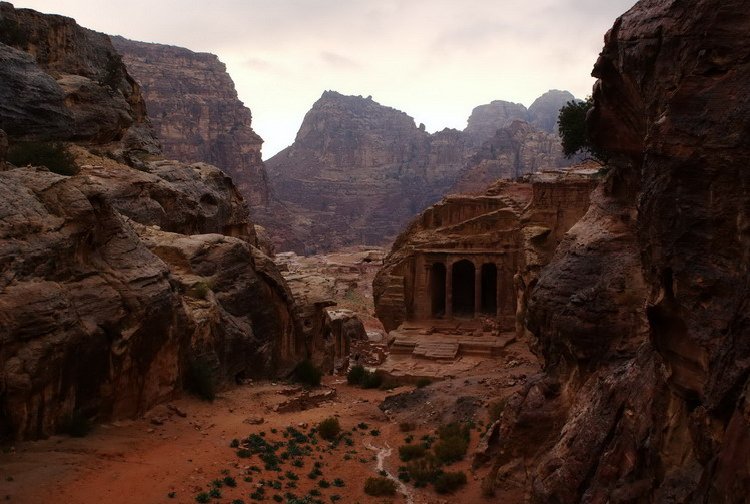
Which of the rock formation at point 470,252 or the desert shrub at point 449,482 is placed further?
the rock formation at point 470,252

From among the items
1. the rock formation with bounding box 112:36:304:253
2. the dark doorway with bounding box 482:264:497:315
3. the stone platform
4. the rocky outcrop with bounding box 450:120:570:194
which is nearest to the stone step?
the stone platform

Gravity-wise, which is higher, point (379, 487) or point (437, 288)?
point (437, 288)

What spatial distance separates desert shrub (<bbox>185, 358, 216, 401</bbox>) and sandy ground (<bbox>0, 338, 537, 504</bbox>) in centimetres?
50

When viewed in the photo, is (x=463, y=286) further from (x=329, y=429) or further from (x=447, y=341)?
(x=329, y=429)

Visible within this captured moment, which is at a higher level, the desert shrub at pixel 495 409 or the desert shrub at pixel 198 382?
the desert shrub at pixel 198 382

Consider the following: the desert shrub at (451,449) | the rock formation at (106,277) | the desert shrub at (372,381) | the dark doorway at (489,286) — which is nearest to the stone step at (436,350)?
the desert shrub at (372,381)

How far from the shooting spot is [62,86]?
33906mm

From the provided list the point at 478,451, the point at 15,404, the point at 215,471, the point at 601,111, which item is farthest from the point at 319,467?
the point at 601,111

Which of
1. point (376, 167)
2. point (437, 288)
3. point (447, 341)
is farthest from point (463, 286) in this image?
point (376, 167)

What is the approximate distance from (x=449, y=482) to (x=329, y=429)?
17.0 ft

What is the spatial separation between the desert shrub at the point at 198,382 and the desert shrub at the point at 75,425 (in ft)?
18.0

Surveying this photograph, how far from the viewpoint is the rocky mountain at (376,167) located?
489 ft

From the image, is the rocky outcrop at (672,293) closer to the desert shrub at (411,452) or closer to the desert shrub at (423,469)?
the desert shrub at (423,469)

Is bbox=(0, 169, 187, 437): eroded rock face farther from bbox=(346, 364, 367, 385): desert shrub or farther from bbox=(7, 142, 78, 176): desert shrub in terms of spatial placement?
bbox=(346, 364, 367, 385): desert shrub
